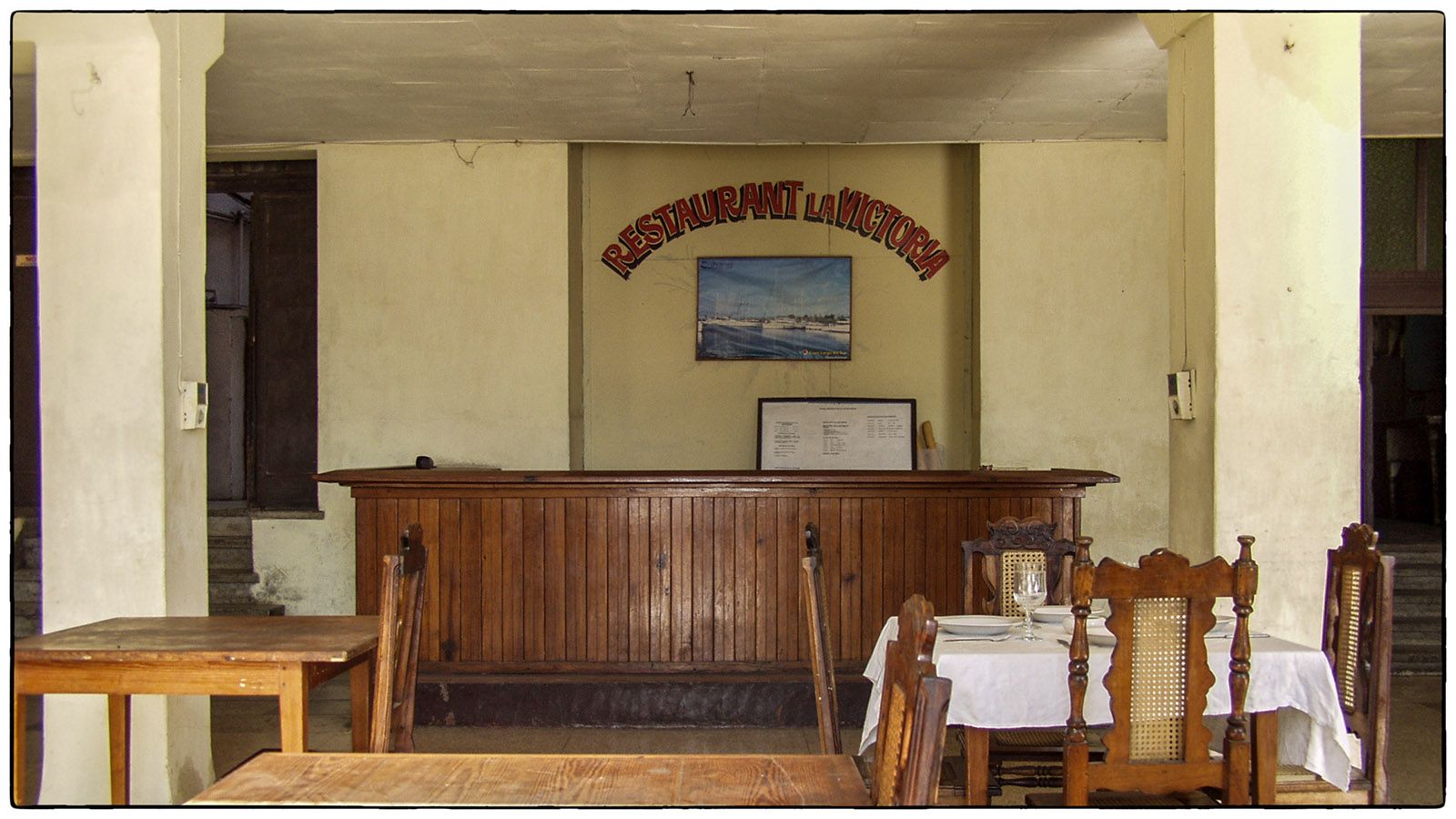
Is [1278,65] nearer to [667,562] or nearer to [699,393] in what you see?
[667,562]

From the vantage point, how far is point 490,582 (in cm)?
559

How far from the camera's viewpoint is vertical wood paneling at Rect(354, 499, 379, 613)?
557 cm

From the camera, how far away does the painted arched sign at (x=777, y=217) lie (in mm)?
7961

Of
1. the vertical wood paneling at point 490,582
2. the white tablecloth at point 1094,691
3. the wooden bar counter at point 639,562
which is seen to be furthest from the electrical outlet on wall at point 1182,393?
the vertical wood paneling at point 490,582

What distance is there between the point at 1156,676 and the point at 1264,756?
48 centimetres

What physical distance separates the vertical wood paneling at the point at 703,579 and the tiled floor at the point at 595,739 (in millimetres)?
404

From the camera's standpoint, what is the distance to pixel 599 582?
18.3 feet

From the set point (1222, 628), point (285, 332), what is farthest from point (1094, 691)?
point (285, 332)

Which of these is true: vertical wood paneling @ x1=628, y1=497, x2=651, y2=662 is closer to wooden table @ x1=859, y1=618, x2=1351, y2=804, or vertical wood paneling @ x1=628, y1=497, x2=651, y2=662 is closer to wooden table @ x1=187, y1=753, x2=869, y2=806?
wooden table @ x1=859, y1=618, x2=1351, y2=804

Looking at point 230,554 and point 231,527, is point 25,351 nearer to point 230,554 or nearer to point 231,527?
point 231,527

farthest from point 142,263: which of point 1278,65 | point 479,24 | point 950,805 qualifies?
point 1278,65

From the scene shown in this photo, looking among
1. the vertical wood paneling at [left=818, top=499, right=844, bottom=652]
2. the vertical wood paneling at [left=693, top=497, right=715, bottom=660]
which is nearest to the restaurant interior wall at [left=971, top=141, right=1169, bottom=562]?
the vertical wood paneling at [left=818, top=499, right=844, bottom=652]

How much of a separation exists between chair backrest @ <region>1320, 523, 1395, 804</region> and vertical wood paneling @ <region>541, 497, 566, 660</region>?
3308 mm

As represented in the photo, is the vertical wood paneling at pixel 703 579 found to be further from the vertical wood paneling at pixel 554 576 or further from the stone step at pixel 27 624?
the stone step at pixel 27 624
